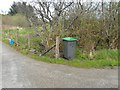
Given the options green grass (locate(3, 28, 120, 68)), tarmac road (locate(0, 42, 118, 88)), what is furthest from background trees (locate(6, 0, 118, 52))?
tarmac road (locate(0, 42, 118, 88))

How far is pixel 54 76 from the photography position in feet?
21.0

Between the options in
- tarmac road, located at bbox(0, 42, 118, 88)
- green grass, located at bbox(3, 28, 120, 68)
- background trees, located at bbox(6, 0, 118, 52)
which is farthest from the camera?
background trees, located at bbox(6, 0, 118, 52)

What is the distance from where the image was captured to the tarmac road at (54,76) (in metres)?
5.60

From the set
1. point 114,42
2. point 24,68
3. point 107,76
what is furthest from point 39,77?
point 114,42

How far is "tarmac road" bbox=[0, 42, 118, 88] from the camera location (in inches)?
220

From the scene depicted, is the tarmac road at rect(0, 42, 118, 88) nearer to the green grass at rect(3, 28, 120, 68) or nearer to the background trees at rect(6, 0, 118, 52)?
the green grass at rect(3, 28, 120, 68)

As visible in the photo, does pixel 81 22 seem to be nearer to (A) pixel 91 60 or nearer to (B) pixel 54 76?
(A) pixel 91 60

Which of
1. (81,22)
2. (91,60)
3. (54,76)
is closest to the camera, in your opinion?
(54,76)

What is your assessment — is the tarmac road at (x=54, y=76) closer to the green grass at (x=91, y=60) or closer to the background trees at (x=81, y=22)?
the green grass at (x=91, y=60)

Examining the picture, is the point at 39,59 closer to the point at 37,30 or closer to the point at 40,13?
the point at 37,30

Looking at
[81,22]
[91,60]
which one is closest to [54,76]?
[91,60]

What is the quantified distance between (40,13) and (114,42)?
4.58 m

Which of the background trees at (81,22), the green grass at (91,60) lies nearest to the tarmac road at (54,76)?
the green grass at (91,60)

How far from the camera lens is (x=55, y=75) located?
6504mm
